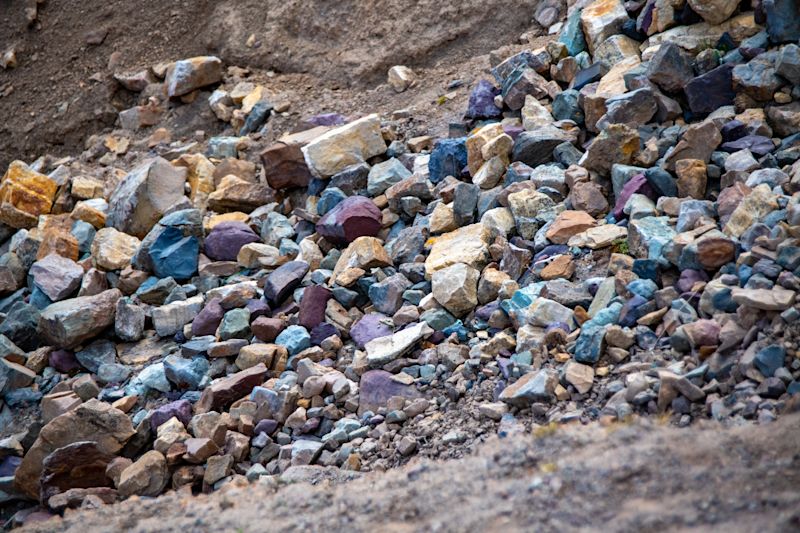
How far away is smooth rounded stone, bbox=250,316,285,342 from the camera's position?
5.17m

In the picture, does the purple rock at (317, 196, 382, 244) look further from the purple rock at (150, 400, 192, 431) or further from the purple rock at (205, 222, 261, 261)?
the purple rock at (150, 400, 192, 431)

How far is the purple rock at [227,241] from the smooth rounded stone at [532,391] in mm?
2767

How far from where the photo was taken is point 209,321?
5.42 meters

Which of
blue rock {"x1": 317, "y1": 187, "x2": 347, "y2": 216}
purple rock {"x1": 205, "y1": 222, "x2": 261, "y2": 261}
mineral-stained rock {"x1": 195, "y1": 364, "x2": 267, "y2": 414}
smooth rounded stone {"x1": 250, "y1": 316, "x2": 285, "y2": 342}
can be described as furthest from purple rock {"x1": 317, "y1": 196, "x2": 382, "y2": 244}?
mineral-stained rock {"x1": 195, "y1": 364, "x2": 267, "y2": 414}

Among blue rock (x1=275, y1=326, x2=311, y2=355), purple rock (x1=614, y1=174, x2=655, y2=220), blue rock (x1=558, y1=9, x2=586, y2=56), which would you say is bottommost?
blue rock (x1=275, y1=326, x2=311, y2=355)

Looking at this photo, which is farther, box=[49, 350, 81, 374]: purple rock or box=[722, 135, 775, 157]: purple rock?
box=[49, 350, 81, 374]: purple rock

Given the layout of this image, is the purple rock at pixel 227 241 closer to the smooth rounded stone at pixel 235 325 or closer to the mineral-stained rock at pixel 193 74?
the smooth rounded stone at pixel 235 325

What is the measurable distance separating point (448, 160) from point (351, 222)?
824mm

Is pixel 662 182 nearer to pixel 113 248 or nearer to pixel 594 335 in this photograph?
pixel 594 335

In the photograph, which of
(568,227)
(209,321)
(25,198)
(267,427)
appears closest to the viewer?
(267,427)

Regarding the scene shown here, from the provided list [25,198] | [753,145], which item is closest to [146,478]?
[25,198]

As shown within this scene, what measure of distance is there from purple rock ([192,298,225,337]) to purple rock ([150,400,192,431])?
2.30 feet

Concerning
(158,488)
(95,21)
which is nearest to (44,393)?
(158,488)

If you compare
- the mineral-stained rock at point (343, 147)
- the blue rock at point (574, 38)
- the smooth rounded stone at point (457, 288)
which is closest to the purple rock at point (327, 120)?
the mineral-stained rock at point (343, 147)
